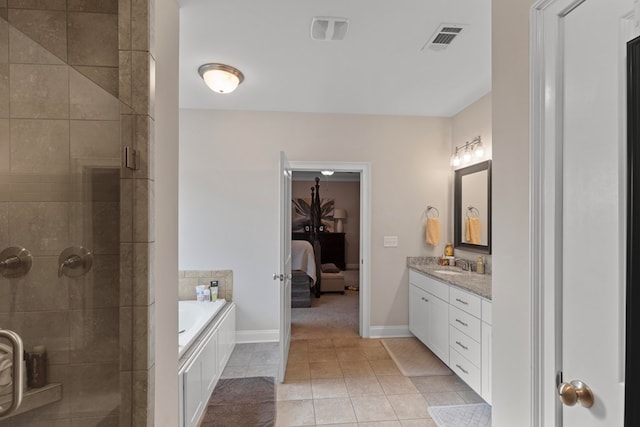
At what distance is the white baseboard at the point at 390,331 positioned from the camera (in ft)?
11.2

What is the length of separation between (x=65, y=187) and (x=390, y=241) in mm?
3033

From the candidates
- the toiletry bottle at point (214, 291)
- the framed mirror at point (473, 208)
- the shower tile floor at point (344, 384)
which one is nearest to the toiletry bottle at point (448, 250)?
the framed mirror at point (473, 208)

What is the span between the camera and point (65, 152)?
1.08 metres

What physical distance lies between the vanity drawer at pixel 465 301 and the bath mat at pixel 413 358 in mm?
699

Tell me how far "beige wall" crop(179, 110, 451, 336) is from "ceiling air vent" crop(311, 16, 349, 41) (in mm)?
1437

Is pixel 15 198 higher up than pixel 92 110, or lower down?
lower down

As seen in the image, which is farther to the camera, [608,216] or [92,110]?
[92,110]

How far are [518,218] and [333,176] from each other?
6237 millimetres

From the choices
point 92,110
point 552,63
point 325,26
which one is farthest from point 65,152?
point 552,63

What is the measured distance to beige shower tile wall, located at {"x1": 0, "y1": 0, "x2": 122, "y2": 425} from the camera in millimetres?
1022

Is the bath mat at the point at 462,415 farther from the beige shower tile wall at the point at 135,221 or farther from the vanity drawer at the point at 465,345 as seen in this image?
the beige shower tile wall at the point at 135,221

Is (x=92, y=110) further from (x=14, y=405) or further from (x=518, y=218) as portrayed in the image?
(x=518, y=218)

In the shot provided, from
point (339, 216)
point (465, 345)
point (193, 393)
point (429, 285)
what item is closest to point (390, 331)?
point (429, 285)

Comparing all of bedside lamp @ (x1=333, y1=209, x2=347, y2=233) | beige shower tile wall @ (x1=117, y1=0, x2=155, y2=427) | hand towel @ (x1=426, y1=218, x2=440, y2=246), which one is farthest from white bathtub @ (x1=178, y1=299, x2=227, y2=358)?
bedside lamp @ (x1=333, y1=209, x2=347, y2=233)
